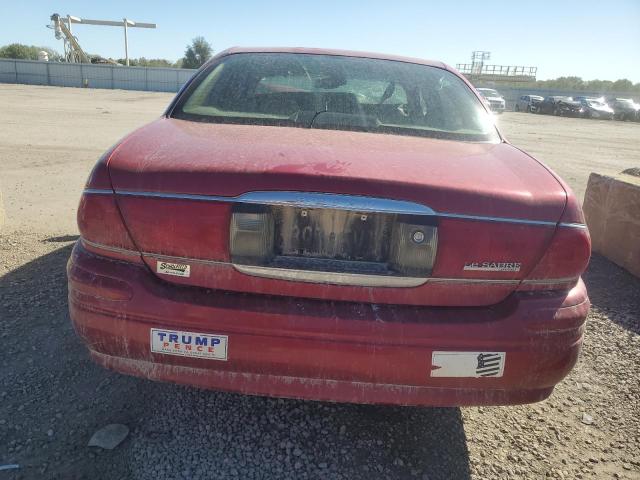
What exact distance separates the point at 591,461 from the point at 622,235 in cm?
297

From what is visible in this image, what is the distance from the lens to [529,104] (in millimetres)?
38344

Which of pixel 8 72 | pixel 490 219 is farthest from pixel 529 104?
pixel 8 72

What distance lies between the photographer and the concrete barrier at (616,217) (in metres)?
4.30

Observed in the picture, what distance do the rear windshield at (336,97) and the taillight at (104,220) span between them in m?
0.74

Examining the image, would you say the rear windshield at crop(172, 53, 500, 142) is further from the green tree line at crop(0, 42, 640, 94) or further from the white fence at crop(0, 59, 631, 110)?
the green tree line at crop(0, 42, 640, 94)

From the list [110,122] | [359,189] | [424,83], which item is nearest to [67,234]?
[424,83]

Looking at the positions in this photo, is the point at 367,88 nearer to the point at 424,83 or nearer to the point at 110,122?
the point at 424,83

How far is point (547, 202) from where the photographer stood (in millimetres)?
1726

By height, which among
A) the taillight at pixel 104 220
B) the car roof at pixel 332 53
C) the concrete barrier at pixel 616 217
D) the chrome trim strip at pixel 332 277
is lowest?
the concrete barrier at pixel 616 217

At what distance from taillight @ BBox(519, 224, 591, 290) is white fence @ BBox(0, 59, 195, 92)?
43.3 metres

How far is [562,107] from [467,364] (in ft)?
129

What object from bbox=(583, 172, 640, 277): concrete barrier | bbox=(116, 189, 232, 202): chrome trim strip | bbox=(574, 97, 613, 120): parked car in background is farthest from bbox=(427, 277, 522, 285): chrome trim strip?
bbox=(574, 97, 613, 120): parked car in background

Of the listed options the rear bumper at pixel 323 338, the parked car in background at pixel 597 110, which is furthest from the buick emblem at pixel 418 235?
the parked car in background at pixel 597 110

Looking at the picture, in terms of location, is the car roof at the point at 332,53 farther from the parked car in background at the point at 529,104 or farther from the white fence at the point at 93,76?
the white fence at the point at 93,76
